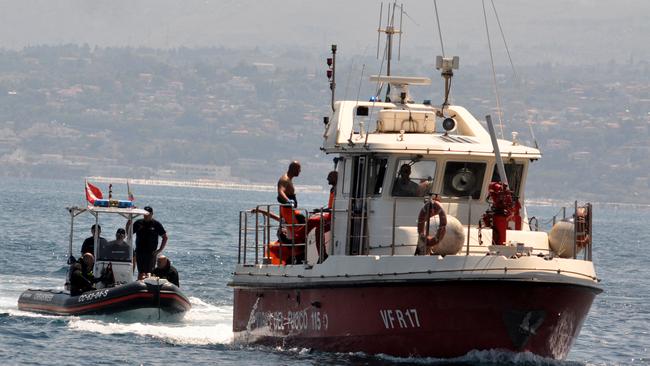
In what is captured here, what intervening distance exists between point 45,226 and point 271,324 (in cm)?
4670

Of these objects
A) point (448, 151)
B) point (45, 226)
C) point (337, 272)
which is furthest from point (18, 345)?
point (45, 226)

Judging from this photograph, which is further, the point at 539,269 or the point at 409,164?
the point at 409,164

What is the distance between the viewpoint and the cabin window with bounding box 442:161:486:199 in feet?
79.0

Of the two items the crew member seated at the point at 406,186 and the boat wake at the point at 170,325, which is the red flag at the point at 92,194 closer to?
the boat wake at the point at 170,325

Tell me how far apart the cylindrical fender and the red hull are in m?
0.58

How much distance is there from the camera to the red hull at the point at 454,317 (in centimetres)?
2186

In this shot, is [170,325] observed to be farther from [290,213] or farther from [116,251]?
[290,213]

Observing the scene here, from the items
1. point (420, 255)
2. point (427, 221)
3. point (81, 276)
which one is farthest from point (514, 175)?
point (81, 276)

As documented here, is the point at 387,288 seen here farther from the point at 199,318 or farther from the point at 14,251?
the point at 14,251

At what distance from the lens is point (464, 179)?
24.2m

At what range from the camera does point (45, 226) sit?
2795 inches

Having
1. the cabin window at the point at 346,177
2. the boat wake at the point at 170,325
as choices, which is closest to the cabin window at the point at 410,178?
Answer: the cabin window at the point at 346,177

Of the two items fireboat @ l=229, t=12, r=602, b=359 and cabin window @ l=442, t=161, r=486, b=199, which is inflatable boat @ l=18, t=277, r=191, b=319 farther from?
cabin window @ l=442, t=161, r=486, b=199

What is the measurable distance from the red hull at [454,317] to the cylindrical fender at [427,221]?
22.8 inches
